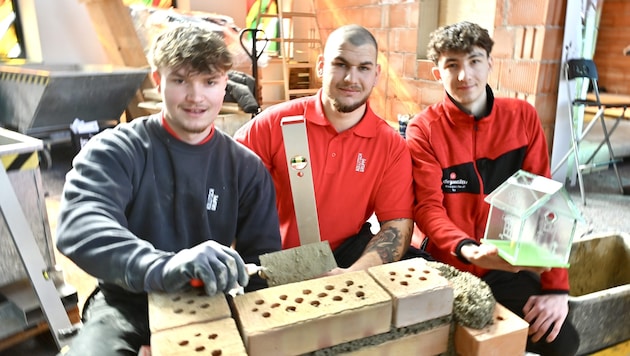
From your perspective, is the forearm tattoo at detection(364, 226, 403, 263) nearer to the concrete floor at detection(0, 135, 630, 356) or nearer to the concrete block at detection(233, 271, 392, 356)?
the concrete block at detection(233, 271, 392, 356)

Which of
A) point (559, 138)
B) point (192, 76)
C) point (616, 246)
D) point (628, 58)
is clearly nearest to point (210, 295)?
point (192, 76)

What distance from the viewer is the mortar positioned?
1.36 metres

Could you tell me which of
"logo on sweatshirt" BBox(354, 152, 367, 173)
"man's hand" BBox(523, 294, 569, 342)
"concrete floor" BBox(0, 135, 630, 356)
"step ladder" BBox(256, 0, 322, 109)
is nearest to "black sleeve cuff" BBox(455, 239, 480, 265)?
"man's hand" BBox(523, 294, 569, 342)

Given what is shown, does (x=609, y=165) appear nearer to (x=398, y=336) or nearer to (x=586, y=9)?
(x=586, y=9)

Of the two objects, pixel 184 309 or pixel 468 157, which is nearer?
pixel 184 309

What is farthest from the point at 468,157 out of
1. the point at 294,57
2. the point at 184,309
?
the point at 294,57

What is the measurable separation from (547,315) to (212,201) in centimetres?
95

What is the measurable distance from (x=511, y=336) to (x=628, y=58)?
5861mm

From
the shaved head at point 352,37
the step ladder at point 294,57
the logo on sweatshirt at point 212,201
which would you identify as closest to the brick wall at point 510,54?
the step ladder at point 294,57

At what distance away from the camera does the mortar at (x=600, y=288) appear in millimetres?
1359

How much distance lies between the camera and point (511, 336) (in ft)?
2.63

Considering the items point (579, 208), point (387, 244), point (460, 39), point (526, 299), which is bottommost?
point (579, 208)

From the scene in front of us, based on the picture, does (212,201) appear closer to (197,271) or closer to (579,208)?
(197,271)

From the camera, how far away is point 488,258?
3.90 feet
